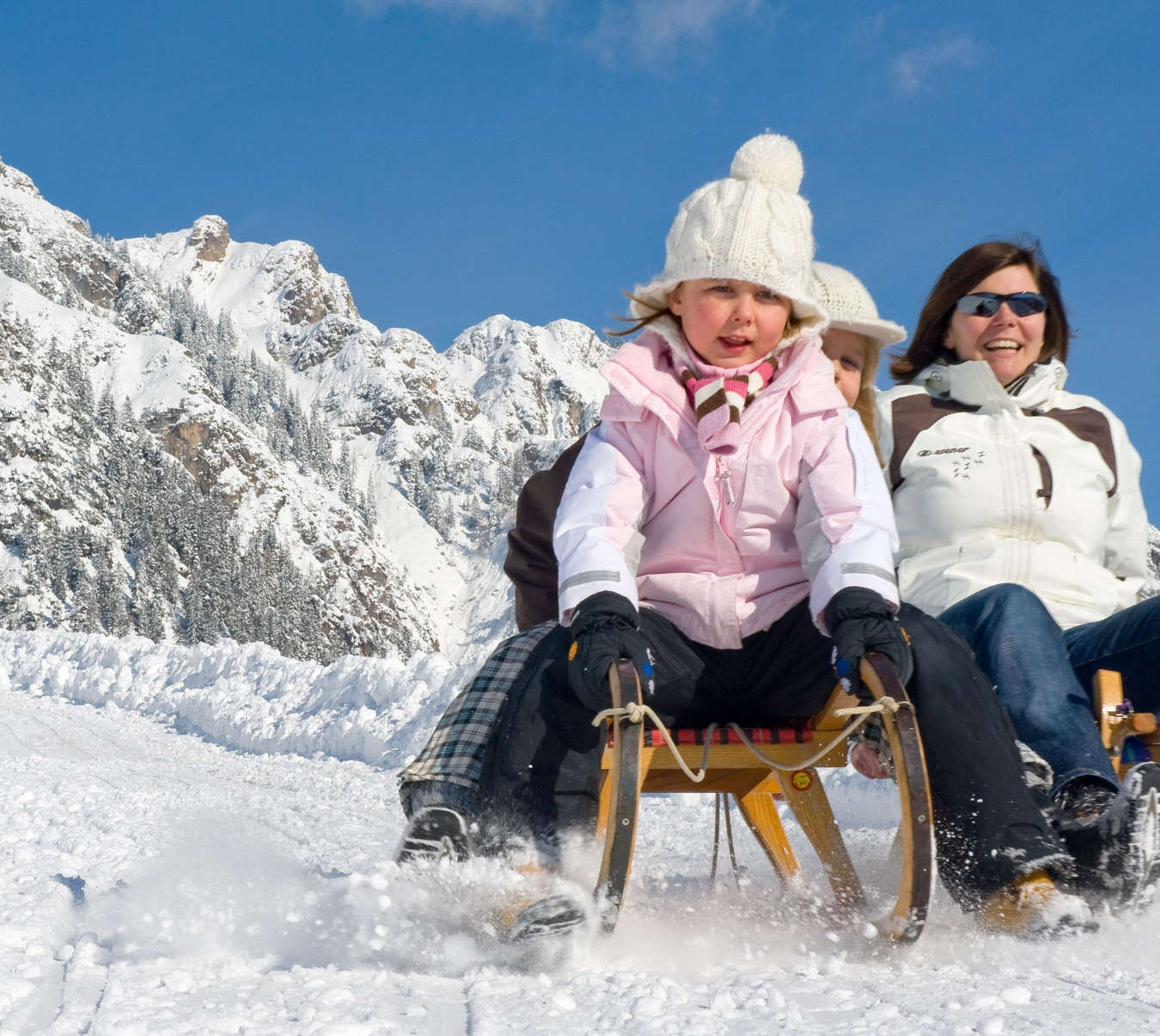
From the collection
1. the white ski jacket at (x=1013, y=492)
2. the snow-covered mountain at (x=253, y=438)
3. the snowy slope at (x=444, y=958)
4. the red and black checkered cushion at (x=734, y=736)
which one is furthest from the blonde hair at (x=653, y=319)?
the snow-covered mountain at (x=253, y=438)

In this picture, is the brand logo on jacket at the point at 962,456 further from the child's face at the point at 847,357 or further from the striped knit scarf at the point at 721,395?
the striped knit scarf at the point at 721,395

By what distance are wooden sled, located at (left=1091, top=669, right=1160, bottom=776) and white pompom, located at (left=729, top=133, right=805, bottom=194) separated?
1.26 metres

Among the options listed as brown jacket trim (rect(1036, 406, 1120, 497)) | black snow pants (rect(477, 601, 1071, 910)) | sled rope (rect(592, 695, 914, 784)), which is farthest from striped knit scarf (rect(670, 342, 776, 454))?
brown jacket trim (rect(1036, 406, 1120, 497))

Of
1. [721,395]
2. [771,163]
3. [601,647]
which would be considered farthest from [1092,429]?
[601,647]

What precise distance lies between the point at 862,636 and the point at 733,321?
0.81 metres

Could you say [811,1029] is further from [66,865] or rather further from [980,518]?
[66,865]

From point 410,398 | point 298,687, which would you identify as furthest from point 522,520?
point 410,398

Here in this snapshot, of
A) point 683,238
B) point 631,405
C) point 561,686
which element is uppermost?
point 683,238

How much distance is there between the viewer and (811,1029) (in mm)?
1252

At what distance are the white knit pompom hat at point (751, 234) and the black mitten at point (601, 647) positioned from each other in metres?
0.82

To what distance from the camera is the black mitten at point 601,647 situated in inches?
66.2

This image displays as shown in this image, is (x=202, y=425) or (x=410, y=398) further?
(x=410, y=398)

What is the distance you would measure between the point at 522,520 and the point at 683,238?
0.77m

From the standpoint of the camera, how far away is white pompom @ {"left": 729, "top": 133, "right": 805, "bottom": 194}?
2354mm
